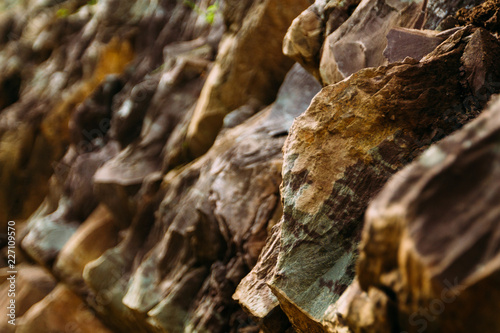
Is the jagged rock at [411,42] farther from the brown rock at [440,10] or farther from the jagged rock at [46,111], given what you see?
the jagged rock at [46,111]

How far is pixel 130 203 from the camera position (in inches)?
405

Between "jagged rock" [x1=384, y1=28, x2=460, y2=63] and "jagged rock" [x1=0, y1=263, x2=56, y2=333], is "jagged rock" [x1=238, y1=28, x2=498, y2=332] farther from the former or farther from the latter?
"jagged rock" [x1=0, y1=263, x2=56, y2=333]

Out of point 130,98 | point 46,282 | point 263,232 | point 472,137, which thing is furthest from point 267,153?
point 46,282

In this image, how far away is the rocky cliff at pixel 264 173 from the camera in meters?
2.12

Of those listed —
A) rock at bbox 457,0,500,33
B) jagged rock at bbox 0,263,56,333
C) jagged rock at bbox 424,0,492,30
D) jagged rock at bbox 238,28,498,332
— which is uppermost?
jagged rock at bbox 424,0,492,30

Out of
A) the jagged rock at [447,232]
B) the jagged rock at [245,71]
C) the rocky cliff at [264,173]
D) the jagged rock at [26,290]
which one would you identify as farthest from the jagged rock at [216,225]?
the jagged rock at [26,290]

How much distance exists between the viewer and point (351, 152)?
397 centimetres

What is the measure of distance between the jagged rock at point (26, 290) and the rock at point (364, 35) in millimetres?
11751

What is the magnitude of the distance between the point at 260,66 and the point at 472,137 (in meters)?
7.06

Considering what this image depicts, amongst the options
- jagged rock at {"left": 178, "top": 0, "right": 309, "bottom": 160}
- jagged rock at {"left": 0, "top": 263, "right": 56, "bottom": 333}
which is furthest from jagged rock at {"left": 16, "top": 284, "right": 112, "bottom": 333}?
jagged rock at {"left": 178, "top": 0, "right": 309, "bottom": 160}

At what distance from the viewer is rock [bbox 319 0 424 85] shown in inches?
196

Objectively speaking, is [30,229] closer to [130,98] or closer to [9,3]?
[130,98]

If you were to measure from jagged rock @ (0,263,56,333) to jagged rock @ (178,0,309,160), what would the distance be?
7.45 meters

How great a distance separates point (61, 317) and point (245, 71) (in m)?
9.22
